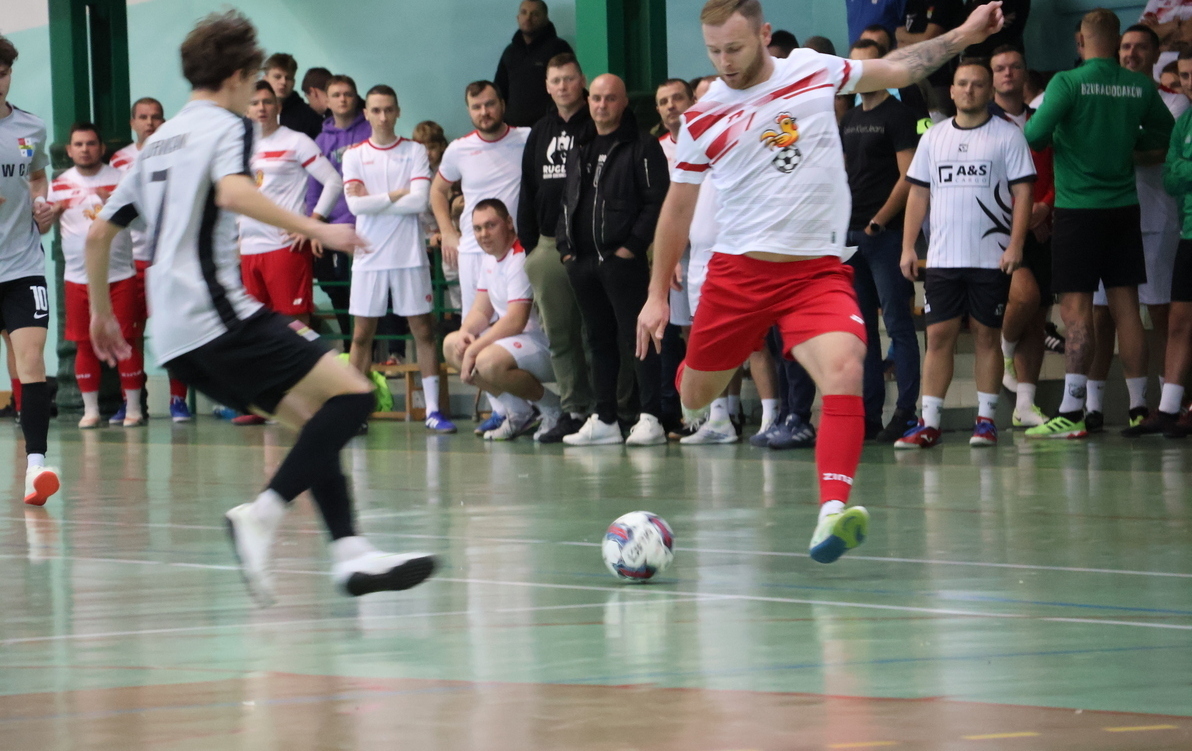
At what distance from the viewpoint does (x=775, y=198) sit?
5.73m

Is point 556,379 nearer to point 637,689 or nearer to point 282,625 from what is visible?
point 282,625

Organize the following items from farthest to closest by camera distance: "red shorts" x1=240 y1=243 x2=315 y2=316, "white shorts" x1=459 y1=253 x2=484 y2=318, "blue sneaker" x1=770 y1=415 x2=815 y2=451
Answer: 1. "red shorts" x1=240 y1=243 x2=315 y2=316
2. "white shorts" x1=459 y1=253 x2=484 y2=318
3. "blue sneaker" x1=770 y1=415 x2=815 y2=451

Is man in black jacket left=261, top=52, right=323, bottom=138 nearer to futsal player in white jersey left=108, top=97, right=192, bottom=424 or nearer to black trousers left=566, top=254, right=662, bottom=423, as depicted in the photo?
futsal player in white jersey left=108, top=97, right=192, bottom=424

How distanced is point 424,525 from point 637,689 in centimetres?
329

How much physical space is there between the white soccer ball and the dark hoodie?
9.12 m

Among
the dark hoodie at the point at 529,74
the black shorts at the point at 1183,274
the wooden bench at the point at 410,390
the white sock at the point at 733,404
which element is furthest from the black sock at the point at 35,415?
the black shorts at the point at 1183,274

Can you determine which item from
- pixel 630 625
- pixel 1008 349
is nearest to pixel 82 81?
pixel 1008 349

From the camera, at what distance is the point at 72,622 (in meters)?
4.63

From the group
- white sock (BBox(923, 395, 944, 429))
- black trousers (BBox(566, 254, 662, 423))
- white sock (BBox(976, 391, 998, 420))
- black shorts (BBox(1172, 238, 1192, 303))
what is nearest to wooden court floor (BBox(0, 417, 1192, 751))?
white sock (BBox(923, 395, 944, 429))

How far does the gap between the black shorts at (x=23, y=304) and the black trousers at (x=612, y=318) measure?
12.4 ft

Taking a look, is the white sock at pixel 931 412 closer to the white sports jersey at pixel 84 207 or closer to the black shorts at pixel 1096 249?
the black shorts at pixel 1096 249

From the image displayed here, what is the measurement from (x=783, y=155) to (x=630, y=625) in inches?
83.9

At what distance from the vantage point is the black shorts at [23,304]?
26.2 ft

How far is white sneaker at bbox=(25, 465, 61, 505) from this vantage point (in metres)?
7.66
